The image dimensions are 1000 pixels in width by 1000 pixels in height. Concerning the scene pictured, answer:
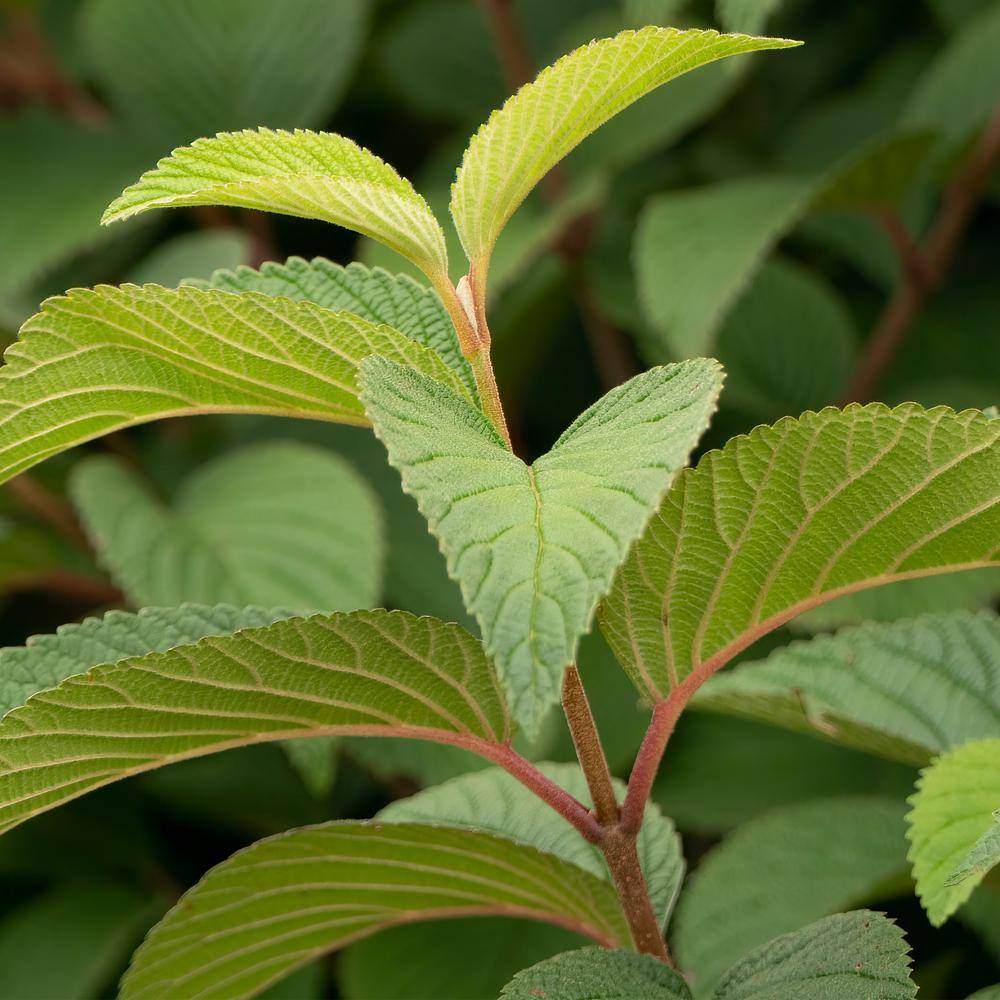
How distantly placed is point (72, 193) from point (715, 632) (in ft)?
3.57

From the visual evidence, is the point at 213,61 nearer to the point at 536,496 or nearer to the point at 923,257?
the point at 923,257

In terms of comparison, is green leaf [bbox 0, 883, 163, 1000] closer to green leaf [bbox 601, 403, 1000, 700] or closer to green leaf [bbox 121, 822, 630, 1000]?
green leaf [bbox 121, 822, 630, 1000]

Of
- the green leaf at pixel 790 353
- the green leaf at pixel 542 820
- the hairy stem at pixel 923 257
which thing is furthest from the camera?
the green leaf at pixel 790 353

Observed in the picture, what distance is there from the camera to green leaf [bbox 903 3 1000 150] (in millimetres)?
1245

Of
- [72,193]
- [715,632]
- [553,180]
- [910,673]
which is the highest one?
[72,193]

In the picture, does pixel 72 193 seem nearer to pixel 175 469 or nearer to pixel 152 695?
pixel 175 469

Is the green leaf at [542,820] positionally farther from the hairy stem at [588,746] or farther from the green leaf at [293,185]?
the green leaf at [293,185]

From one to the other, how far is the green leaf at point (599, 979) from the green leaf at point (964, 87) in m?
0.93

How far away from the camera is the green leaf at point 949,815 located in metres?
0.51

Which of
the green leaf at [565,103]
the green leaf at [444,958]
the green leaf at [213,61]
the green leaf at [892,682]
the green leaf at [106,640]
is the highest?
the green leaf at [213,61]

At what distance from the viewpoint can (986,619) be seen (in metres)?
0.72

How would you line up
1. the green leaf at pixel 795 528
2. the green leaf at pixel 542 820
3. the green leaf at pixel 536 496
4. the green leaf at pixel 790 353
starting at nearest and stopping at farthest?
the green leaf at pixel 536 496, the green leaf at pixel 795 528, the green leaf at pixel 542 820, the green leaf at pixel 790 353

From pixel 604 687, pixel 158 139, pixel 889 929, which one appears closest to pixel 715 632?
pixel 889 929

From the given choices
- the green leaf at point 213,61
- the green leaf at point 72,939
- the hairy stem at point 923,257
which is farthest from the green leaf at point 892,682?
the green leaf at point 213,61
